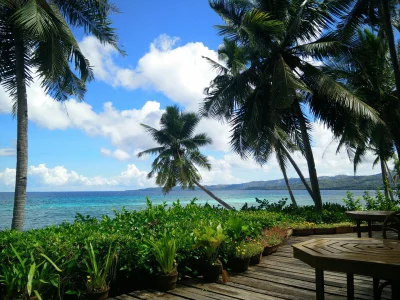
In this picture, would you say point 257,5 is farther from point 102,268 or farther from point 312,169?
point 102,268

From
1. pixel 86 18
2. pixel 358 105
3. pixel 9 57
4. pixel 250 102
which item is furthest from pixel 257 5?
pixel 9 57

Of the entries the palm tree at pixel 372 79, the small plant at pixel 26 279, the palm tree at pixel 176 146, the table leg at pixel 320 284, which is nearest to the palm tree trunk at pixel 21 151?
the small plant at pixel 26 279

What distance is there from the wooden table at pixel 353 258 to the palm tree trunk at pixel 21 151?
8.09m

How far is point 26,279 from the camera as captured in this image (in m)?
3.35

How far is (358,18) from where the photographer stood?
11.2 m

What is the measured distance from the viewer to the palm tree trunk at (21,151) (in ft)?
29.1

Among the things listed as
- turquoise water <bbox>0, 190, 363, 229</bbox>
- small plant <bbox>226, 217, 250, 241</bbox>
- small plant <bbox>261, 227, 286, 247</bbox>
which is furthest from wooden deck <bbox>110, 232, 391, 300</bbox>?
turquoise water <bbox>0, 190, 363, 229</bbox>

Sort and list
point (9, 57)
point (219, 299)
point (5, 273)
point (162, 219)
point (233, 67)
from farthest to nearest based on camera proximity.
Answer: point (233, 67) < point (9, 57) < point (162, 219) < point (219, 299) < point (5, 273)

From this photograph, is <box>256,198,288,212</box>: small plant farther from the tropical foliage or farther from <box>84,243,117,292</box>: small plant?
<box>84,243,117,292</box>: small plant

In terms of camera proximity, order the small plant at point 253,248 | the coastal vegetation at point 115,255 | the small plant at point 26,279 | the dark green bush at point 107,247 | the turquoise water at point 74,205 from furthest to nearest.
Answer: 1. the turquoise water at point 74,205
2. the small plant at point 253,248
3. the dark green bush at point 107,247
4. the coastal vegetation at point 115,255
5. the small plant at point 26,279

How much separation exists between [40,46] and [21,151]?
117 inches

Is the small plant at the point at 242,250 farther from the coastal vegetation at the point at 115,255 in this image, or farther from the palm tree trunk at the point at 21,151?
the palm tree trunk at the point at 21,151

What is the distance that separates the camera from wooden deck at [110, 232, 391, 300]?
3672 mm

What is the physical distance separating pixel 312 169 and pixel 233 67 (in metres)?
7.73
